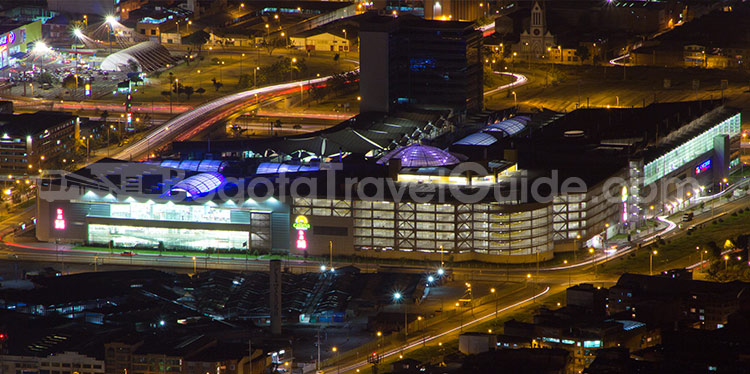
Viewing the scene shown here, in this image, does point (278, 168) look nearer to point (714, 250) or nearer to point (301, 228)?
point (301, 228)

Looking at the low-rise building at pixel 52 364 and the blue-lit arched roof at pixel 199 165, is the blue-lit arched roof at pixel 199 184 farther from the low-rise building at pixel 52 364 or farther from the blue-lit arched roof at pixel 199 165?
the low-rise building at pixel 52 364

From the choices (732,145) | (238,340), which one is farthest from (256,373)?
(732,145)

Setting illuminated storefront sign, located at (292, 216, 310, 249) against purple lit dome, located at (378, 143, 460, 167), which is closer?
illuminated storefront sign, located at (292, 216, 310, 249)

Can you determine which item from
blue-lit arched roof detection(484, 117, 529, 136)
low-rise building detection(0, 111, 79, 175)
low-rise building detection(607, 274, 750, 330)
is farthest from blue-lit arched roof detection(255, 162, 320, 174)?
low-rise building detection(607, 274, 750, 330)

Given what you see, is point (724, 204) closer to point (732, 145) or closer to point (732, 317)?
point (732, 145)

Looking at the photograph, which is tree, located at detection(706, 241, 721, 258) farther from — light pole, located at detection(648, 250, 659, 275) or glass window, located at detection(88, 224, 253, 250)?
glass window, located at detection(88, 224, 253, 250)
